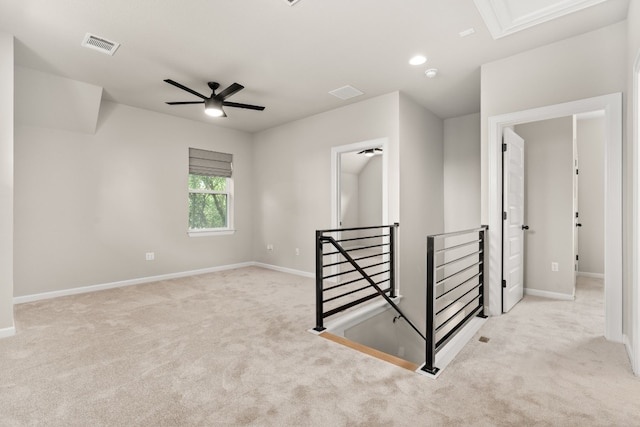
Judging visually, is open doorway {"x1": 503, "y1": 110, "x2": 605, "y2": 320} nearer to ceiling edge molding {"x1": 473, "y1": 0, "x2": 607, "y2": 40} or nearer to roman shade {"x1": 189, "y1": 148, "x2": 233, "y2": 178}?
ceiling edge molding {"x1": 473, "y1": 0, "x2": 607, "y2": 40}

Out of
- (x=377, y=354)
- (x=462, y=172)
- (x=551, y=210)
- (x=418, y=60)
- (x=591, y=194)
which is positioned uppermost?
(x=418, y=60)

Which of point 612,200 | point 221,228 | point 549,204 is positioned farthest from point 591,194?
point 221,228

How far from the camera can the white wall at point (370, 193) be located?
8102mm

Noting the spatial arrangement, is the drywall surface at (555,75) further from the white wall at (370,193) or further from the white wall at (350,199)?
the white wall at (350,199)

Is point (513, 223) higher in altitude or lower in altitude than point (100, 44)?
lower

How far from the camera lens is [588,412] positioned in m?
1.64

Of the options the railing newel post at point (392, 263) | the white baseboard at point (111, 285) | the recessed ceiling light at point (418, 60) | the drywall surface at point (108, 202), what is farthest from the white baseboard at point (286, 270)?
the recessed ceiling light at point (418, 60)

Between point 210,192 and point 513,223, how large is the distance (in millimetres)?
4705

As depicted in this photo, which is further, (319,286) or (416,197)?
(416,197)

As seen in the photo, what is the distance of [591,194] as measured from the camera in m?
5.04

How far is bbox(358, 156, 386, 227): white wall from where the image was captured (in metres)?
8.10

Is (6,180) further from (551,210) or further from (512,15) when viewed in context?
(551,210)

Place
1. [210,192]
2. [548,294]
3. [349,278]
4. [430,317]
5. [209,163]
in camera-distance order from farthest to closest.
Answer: [210,192] → [209,163] → [349,278] → [548,294] → [430,317]

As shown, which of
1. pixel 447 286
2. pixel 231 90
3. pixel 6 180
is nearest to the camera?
pixel 6 180
